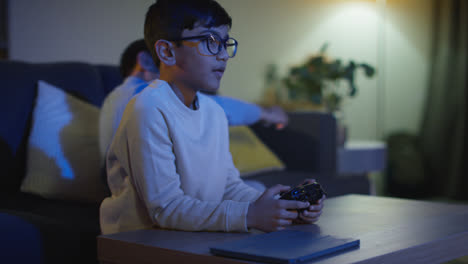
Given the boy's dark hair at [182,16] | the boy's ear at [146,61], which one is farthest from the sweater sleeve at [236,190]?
the boy's ear at [146,61]

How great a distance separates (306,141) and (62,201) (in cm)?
107

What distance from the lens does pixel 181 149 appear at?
36.4 inches

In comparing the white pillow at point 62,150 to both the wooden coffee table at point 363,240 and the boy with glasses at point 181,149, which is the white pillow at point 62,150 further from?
the wooden coffee table at point 363,240

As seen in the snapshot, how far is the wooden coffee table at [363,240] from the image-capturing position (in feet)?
2.32

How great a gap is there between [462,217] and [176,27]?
0.62 m

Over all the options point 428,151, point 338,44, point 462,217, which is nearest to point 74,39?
point 462,217

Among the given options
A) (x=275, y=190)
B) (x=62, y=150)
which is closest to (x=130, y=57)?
(x=62, y=150)

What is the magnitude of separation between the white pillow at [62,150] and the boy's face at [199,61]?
57 cm

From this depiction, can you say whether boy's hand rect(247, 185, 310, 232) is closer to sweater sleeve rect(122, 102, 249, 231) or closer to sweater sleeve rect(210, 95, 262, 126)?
sweater sleeve rect(122, 102, 249, 231)

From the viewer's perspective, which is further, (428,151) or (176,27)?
(428,151)

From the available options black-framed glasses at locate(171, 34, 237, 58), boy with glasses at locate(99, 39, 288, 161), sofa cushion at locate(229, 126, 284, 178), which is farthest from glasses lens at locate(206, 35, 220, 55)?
sofa cushion at locate(229, 126, 284, 178)

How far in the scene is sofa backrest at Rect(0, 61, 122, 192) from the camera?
59.9 inches

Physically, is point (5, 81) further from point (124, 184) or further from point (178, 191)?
point (178, 191)

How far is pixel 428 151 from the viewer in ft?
12.9
